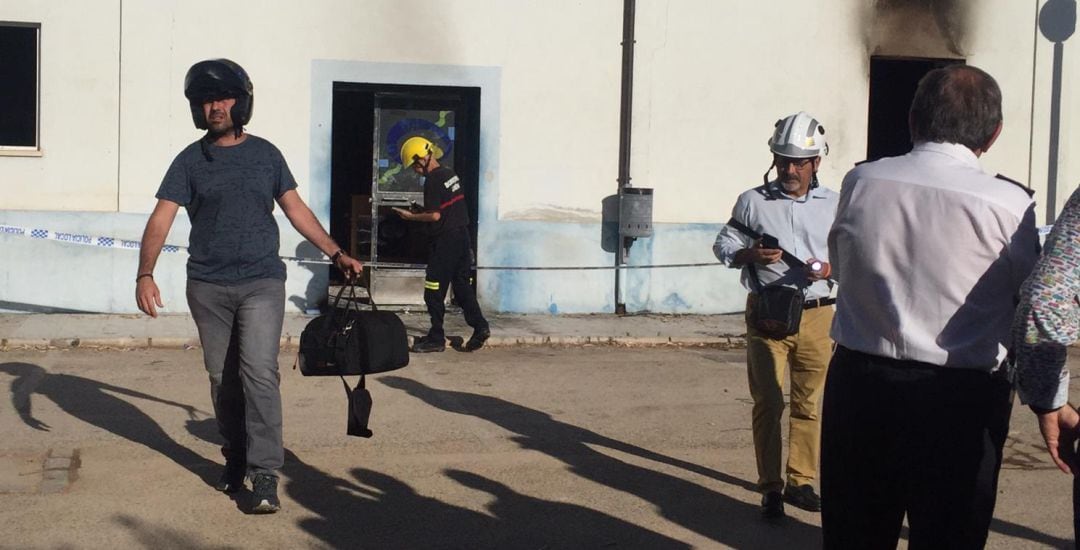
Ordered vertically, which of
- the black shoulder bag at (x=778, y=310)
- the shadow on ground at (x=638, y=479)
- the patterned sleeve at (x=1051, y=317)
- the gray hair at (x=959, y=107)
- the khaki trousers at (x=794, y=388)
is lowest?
the shadow on ground at (x=638, y=479)

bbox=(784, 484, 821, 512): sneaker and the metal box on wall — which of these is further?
the metal box on wall

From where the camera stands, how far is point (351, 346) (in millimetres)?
6074

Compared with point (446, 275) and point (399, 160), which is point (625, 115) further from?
point (446, 275)

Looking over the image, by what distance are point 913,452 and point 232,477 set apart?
378 cm

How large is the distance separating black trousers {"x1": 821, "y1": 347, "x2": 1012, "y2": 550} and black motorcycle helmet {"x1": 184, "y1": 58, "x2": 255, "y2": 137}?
3.38 m

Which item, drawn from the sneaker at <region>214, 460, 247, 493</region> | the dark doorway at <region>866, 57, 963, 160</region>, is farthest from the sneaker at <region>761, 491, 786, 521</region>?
the dark doorway at <region>866, 57, 963, 160</region>

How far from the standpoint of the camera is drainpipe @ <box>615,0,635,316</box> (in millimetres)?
13695

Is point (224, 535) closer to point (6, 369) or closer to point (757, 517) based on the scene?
point (757, 517)

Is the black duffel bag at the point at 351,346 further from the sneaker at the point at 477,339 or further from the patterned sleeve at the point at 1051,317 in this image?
the sneaker at the point at 477,339

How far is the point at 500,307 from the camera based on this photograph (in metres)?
13.7

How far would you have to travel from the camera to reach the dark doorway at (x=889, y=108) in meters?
17.0

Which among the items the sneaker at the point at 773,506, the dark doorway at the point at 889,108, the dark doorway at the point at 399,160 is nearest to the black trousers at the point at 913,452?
the sneaker at the point at 773,506

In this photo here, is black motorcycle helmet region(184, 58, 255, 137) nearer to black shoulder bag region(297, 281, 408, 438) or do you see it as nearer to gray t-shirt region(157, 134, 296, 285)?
gray t-shirt region(157, 134, 296, 285)

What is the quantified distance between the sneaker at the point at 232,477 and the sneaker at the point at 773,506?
250 centimetres
